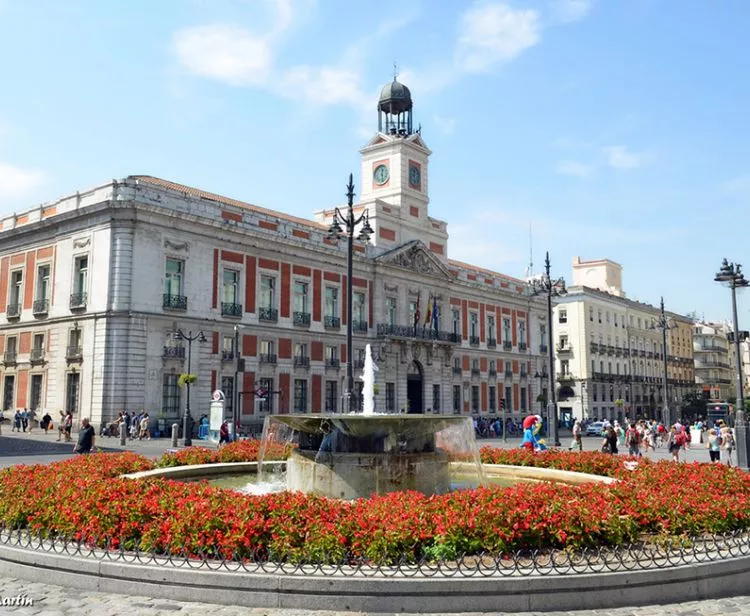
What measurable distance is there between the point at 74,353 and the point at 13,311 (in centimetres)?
630

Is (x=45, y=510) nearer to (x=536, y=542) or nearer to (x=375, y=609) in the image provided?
(x=375, y=609)

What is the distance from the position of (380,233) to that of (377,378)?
9.10m

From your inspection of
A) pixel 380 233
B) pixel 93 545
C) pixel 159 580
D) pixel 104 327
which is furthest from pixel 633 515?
pixel 380 233

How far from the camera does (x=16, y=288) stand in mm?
35156

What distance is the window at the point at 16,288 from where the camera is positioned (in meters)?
34.8

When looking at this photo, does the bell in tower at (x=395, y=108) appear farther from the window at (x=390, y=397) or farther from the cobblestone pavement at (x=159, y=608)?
the cobblestone pavement at (x=159, y=608)

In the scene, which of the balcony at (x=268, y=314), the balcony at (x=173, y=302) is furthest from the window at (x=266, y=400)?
the balcony at (x=173, y=302)

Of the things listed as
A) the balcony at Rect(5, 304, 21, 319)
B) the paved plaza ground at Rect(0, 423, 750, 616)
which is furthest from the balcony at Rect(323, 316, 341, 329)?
the paved plaza ground at Rect(0, 423, 750, 616)

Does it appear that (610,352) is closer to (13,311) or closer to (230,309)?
(230,309)

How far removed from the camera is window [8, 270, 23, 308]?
1371 inches

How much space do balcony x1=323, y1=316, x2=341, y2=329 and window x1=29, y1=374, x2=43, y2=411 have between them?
1453 cm

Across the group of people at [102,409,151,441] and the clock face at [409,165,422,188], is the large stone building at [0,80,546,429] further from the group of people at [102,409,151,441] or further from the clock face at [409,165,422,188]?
the group of people at [102,409,151,441]

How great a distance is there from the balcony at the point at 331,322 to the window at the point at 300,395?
140 inches

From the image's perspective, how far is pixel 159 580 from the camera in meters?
6.12
